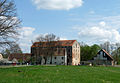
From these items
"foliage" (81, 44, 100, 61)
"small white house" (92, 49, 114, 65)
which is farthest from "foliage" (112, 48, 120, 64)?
"foliage" (81, 44, 100, 61)

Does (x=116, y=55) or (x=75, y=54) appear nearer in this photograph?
(x=116, y=55)

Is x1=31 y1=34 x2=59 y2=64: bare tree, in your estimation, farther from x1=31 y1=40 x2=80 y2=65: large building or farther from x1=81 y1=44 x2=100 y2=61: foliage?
x1=81 y1=44 x2=100 y2=61: foliage

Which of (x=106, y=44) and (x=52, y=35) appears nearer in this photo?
(x=52, y=35)

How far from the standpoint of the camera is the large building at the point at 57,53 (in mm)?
97688

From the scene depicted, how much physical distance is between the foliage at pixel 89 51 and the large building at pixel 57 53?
11.0 meters

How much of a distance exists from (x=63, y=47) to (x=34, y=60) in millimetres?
17598

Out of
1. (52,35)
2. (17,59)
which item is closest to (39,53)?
(52,35)

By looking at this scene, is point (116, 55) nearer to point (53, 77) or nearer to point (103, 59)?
point (103, 59)

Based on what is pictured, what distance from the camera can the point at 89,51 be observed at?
390 ft

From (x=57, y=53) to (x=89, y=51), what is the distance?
2350 centimetres

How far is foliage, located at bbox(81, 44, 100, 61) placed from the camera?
117969mm

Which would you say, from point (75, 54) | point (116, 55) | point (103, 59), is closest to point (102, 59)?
point (103, 59)

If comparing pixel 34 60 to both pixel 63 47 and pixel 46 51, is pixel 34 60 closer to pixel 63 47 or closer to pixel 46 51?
pixel 46 51

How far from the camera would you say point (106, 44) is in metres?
108
